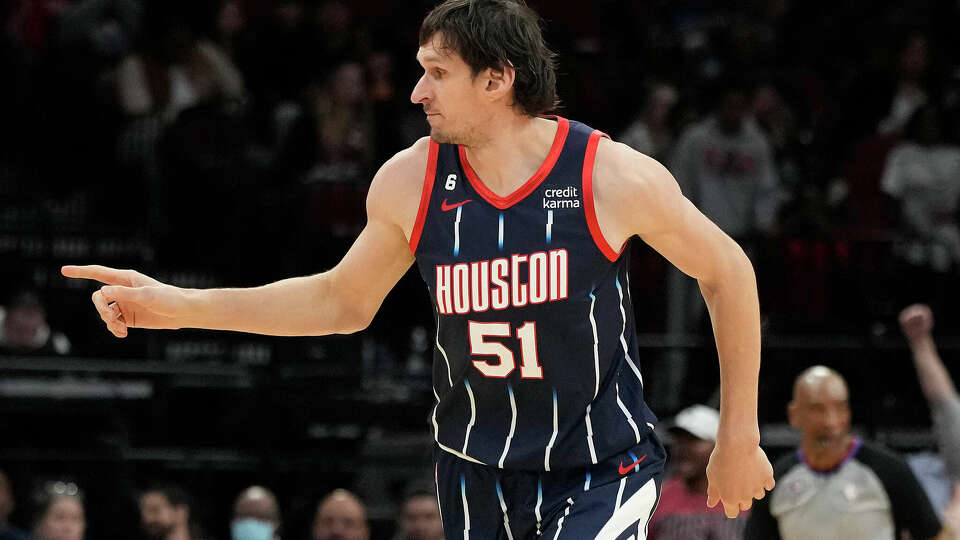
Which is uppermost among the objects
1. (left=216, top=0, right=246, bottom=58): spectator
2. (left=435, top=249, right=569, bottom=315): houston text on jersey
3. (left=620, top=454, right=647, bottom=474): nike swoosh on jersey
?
(left=216, top=0, right=246, bottom=58): spectator

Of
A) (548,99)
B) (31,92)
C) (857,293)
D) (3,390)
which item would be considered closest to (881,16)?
(857,293)

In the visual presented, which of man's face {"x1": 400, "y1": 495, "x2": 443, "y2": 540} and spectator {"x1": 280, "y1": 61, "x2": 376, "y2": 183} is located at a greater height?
spectator {"x1": 280, "y1": 61, "x2": 376, "y2": 183}

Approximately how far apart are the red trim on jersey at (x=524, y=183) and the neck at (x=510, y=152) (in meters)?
0.01

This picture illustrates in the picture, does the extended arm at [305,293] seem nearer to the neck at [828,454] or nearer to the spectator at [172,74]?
the neck at [828,454]

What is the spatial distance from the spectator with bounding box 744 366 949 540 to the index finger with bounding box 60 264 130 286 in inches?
143

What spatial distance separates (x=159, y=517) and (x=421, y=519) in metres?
1.42

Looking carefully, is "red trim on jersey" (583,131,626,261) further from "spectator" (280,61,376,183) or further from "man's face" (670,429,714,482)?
"spectator" (280,61,376,183)

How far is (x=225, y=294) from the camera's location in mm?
3932

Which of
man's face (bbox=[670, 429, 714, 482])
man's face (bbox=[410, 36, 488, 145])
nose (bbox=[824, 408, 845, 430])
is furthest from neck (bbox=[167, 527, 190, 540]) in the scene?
man's face (bbox=[410, 36, 488, 145])

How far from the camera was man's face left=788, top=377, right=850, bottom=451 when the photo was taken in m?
6.64

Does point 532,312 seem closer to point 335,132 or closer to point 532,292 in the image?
point 532,292

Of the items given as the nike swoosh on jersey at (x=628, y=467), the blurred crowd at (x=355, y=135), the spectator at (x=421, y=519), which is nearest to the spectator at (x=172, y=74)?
the blurred crowd at (x=355, y=135)

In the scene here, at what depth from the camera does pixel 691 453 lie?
7.55 metres

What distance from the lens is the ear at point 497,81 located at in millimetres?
3732
